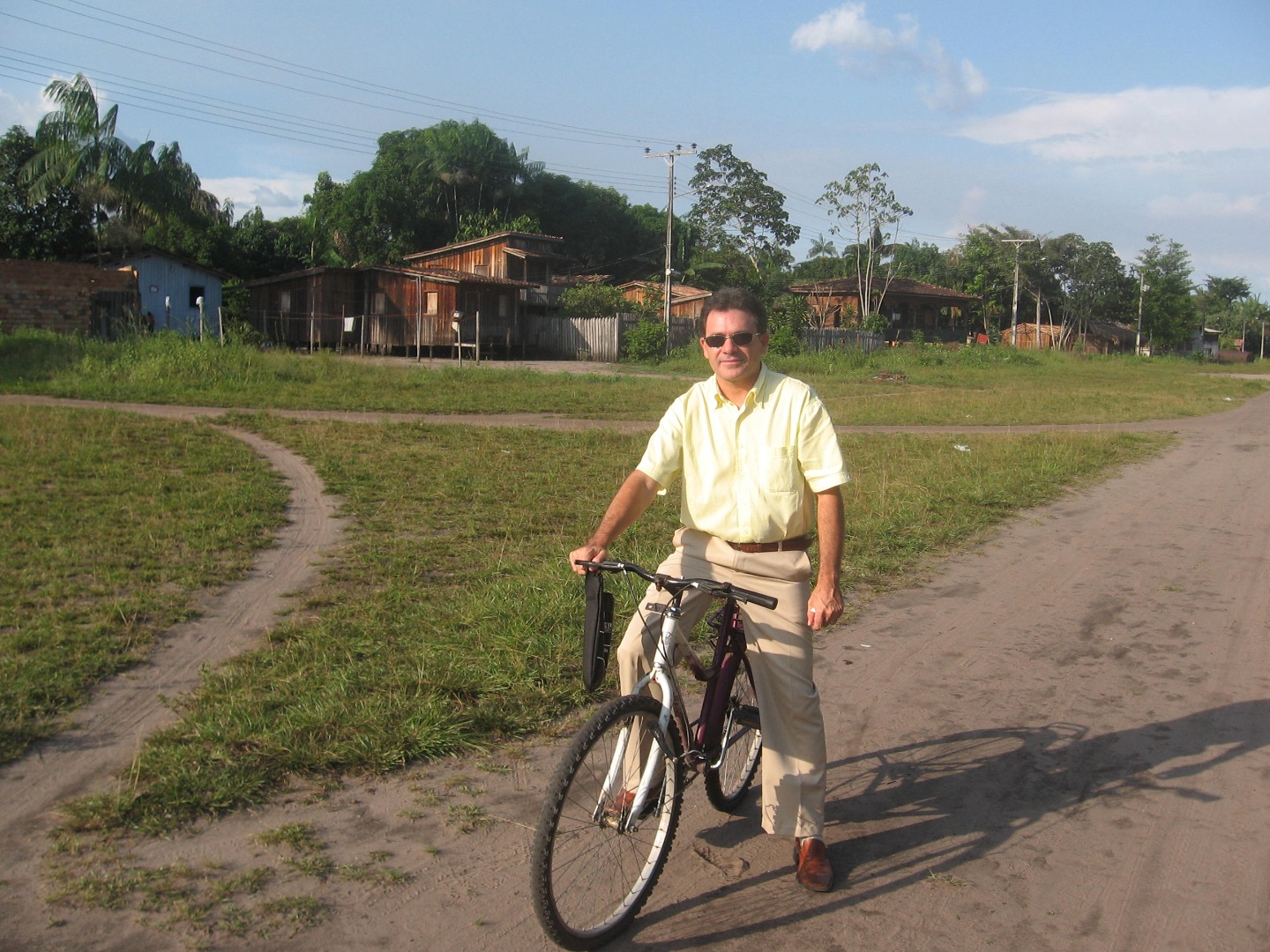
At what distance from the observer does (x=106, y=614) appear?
5586mm

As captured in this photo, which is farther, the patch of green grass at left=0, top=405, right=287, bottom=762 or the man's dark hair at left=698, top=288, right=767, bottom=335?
the patch of green grass at left=0, top=405, right=287, bottom=762

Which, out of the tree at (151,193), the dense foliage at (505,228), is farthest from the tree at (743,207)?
the tree at (151,193)

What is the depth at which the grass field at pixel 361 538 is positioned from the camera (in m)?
4.23

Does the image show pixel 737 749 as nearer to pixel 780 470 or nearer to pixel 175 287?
pixel 780 470

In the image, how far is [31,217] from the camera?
39250mm

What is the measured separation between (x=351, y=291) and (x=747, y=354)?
38523mm

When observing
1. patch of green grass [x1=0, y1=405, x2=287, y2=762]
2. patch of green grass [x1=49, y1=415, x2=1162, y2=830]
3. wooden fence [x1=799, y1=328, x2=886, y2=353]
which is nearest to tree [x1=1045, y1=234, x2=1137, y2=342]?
wooden fence [x1=799, y1=328, x2=886, y2=353]

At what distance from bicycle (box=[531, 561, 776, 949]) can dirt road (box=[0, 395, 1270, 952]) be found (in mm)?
160

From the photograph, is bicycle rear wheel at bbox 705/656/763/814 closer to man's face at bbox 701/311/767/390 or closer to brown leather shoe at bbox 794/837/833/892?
brown leather shoe at bbox 794/837/833/892

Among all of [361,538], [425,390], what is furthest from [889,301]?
[361,538]

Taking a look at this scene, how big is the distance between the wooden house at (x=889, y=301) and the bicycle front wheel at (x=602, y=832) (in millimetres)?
55519

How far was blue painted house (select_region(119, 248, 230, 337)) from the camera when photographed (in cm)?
3644

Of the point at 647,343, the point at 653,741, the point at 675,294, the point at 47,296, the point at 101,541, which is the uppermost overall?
the point at 675,294

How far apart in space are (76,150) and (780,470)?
40.7 metres
